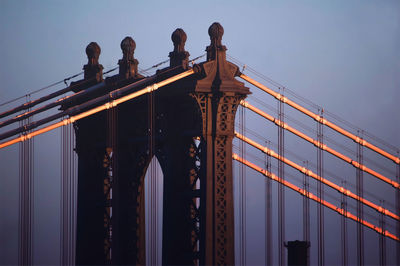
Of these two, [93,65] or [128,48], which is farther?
[93,65]

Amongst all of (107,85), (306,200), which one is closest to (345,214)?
(306,200)

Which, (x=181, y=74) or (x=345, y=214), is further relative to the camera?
(x=345, y=214)

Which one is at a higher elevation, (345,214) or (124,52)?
(124,52)

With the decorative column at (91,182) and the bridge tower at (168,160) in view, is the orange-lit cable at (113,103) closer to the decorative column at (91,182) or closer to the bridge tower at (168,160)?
the bridge tower at (168,160)

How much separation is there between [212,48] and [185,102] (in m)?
2.15

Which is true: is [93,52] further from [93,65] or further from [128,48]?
[128,48]

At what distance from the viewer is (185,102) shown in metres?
40.2

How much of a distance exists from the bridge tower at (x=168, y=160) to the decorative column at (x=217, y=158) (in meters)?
0.03

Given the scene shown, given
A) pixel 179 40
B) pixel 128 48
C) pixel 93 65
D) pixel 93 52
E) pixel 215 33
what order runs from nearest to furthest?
1. pixel 215 33
2. pixel 179 40
3. pixel 128 48
4. pixel 93 65
5. pixel 93 52

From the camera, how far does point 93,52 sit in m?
46.2

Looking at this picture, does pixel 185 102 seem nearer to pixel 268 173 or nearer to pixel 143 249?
pixel 268 173

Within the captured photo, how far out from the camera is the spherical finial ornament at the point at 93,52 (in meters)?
46.2

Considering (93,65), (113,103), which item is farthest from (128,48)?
(113,103)

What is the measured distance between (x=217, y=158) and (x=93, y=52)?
9.63 metres
